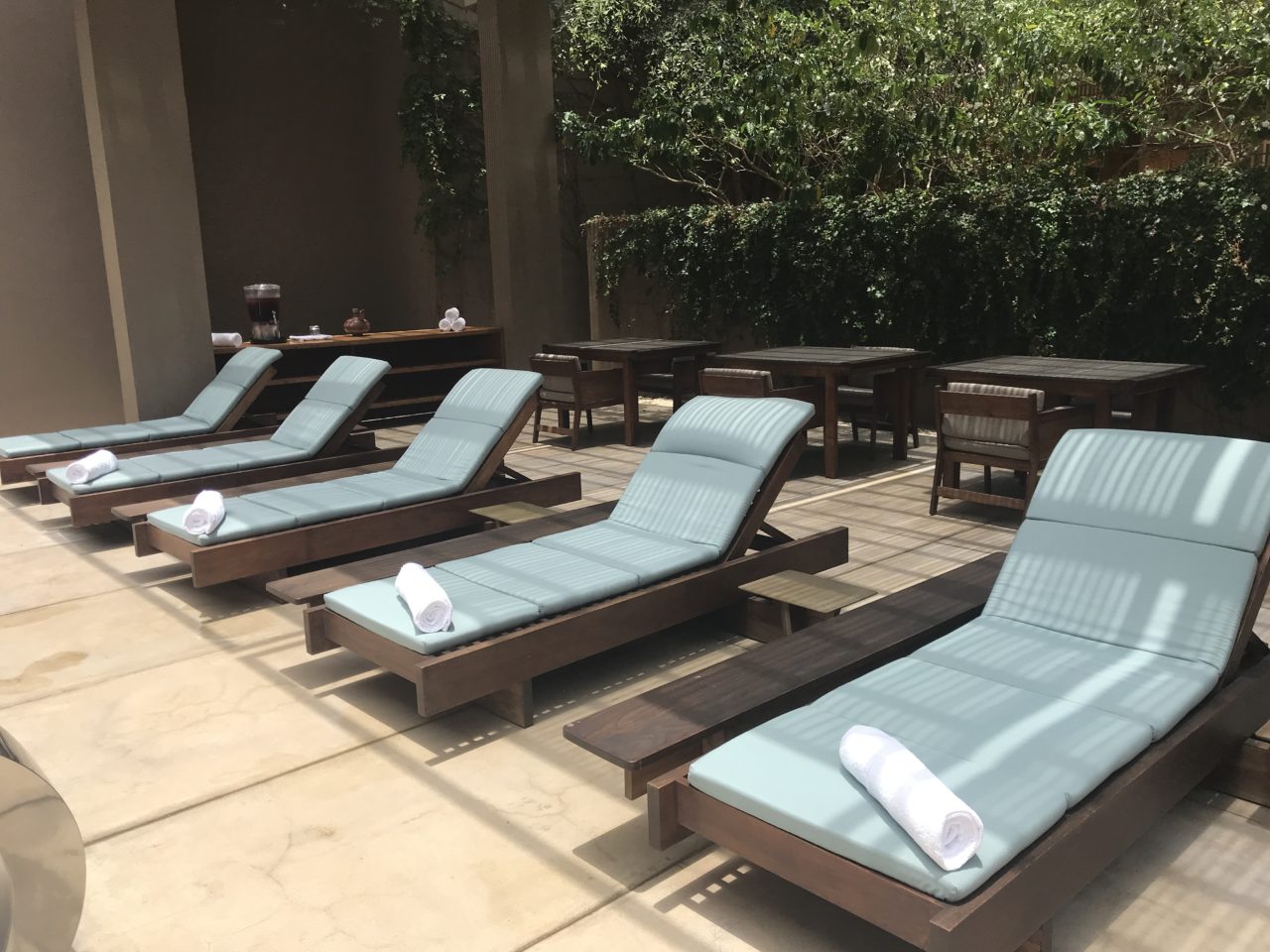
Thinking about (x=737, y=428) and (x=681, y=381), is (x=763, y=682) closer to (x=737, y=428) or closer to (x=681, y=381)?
(x=737, y=428)

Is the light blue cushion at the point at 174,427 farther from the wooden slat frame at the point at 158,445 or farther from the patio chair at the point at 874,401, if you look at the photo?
the patio chair at the point at 874,401

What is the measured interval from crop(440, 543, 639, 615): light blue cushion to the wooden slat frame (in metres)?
3.68

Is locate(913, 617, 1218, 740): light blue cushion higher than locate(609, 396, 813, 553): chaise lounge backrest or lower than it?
lower

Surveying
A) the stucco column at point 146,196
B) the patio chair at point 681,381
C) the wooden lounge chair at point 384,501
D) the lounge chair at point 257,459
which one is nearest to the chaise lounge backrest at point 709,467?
the wooden lounge chair at point 384,501

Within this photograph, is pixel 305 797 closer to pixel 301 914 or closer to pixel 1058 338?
pixel 301 914

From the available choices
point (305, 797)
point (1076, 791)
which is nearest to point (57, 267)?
point (305, 797)

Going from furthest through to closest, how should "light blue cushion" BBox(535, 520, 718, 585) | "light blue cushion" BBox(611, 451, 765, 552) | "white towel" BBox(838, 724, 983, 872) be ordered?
1. "light blue cushion" BBox(611, 451, 765, 552)
2. "light blue cushion" BBox(535, 520, 718, 585)
3. "white towel" BBox(838, 724, 983, 872)

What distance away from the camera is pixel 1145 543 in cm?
288

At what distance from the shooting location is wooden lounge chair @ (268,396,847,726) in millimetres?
3211

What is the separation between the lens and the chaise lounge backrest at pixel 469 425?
532cm

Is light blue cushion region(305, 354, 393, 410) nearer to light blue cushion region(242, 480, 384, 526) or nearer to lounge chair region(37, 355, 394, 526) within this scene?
lounge chair region(37, 355, 394, 526)

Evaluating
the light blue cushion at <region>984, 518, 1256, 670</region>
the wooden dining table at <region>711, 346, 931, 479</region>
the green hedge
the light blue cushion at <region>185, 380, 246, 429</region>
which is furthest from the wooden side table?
the light blue cushion at <region>185, 380, 246, 429</region>

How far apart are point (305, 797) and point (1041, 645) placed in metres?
2.08

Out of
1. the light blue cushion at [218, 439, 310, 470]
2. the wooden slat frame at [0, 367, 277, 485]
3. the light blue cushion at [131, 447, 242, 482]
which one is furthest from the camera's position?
the wooden slat frame at [0, 367, 277, 485]
